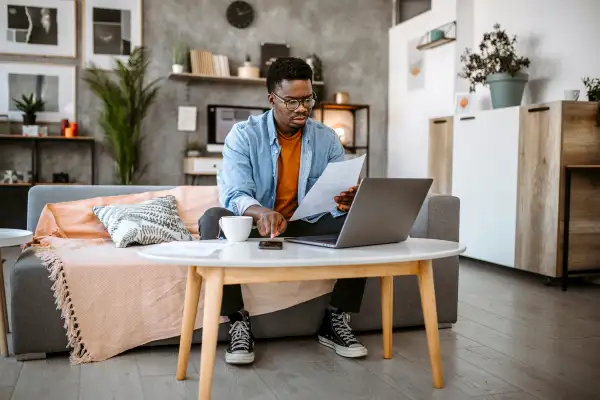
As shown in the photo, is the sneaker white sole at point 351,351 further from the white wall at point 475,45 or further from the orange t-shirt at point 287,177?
the white wall at point 475,45

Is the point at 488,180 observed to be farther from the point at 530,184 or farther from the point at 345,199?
the point at 345,199

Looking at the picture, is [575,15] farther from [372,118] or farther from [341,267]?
[341,267]

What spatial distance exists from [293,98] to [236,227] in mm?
587

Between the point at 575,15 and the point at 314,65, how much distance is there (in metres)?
2.91

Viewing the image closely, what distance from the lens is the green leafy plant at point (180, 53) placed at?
19.7 feet

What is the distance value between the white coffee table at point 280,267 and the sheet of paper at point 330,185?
215 mm

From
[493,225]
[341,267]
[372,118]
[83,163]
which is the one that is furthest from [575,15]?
[83,163]

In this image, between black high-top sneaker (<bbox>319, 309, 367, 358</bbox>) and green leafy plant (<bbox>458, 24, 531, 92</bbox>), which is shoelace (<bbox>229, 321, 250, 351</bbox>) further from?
green leafy plant (<bbox>458, 24, 531, 92</bbox>)

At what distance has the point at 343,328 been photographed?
2.25m

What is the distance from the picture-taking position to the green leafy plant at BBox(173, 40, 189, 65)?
19.7 feet

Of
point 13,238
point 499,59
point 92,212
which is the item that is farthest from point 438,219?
point 499,59

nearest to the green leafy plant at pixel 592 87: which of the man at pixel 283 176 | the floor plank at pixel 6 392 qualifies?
the man at pixel 283 176

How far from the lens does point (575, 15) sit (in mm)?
4199

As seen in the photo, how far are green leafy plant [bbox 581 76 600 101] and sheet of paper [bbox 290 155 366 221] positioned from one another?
2.54 metres
